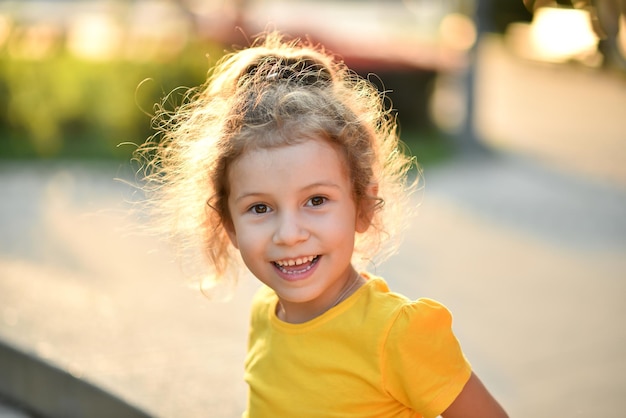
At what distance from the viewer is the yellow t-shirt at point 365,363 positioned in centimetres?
194

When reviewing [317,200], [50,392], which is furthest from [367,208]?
[50,392]

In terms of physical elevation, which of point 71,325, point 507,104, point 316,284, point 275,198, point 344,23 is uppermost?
point 275,198

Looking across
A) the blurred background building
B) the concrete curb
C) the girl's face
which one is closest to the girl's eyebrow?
the girl's face

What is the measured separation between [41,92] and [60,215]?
2.63m

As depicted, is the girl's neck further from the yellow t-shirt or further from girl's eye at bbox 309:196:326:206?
girl's eye at bbox 309:196:326:206

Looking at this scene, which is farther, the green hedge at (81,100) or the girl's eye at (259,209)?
the green hedge at (81,100)

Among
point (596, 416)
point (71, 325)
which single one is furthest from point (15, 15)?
point (596, 416)

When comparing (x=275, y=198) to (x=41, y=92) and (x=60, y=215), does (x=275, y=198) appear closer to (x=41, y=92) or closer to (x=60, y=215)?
(x=60, y=215)

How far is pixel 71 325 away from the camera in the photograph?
12.7 ft

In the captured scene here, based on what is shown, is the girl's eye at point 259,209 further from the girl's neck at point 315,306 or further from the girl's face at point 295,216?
the girl's neck at point 315,306

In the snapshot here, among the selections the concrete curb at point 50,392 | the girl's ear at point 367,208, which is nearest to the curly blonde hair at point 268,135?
the girl's ear at point 367,208

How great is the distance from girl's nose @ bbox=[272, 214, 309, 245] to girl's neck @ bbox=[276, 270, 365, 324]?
0.63 feet

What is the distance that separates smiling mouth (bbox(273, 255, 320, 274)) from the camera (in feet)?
6.77

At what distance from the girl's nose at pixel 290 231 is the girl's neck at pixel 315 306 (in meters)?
0.19
